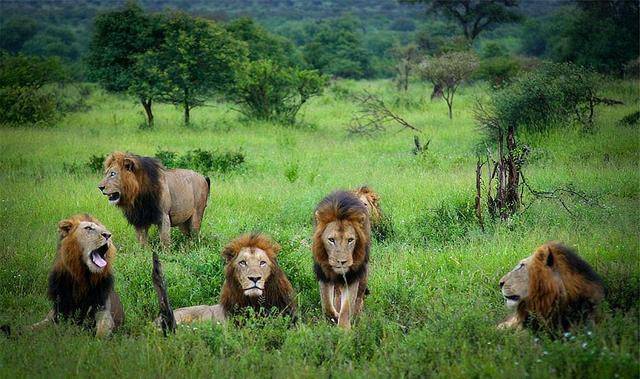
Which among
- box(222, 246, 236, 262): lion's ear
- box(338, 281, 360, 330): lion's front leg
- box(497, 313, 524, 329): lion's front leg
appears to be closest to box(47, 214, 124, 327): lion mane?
box(222, 246, 236, 262): lion's ear

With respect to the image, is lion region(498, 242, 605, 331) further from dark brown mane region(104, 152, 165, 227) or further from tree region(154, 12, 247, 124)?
tree region(154, 12, 247, 124)

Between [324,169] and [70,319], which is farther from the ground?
[70,319]

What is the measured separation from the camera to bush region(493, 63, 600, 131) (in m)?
15.7

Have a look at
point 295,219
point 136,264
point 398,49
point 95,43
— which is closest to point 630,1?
point 398,49

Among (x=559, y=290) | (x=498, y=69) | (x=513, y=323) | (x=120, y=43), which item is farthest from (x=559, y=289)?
(x=498, y=69)

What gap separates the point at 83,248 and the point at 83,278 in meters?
0.23

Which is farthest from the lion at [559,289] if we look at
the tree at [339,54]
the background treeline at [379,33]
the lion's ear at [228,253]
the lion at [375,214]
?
the tree at [339,54]

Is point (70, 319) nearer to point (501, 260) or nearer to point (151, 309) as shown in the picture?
point (151, 309)

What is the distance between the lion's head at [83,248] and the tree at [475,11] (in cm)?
3331

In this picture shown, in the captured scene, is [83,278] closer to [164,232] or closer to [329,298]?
[329,298]

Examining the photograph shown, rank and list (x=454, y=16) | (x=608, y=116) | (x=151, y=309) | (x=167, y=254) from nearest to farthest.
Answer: (x=151, y=309)
(x=167, y=254)
(x=608, y=116)
(x=454, y=16)

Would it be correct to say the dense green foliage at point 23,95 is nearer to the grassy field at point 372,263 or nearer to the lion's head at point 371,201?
the grassy field at point 372,263

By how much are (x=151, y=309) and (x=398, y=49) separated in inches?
1350

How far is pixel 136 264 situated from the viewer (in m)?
7.89
